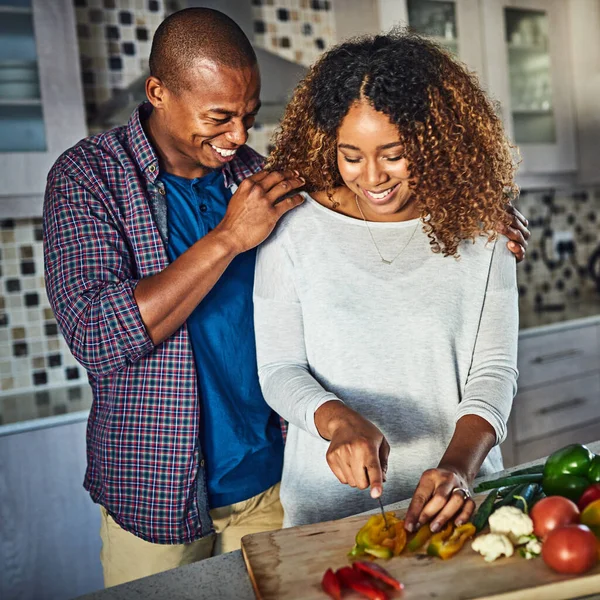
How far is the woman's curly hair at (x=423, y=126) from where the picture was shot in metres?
1.18

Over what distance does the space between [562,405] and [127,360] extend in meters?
2.14

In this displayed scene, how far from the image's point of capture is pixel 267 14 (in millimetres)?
2859

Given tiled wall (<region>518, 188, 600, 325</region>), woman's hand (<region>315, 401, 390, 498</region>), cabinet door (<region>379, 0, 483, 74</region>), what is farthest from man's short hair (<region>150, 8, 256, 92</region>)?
tiled wall (<region>518, 188, 600, 325</region>)

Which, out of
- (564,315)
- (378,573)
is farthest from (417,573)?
(564,315)

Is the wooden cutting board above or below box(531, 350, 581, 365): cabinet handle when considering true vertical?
above

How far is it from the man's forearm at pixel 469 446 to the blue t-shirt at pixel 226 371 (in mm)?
383

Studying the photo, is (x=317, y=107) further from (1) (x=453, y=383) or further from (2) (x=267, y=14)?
(2) (x=267, y=14)

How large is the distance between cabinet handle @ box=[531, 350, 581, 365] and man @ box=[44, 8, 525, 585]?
162 centimetres

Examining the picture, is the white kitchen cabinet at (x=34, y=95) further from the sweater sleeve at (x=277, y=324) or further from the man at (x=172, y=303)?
the sweater sleeve at (x=277, y=324)

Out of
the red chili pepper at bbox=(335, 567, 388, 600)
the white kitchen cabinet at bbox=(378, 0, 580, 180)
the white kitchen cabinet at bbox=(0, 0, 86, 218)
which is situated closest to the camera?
the red chili pepper at bbox=(335, 567, 388, 600)

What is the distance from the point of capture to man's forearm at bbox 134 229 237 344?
1.23 meters

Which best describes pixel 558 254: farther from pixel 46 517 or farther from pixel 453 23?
pixel 46 517

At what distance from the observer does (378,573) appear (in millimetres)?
879

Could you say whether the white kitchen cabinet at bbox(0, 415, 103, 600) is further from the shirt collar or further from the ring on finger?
the ring on finger
